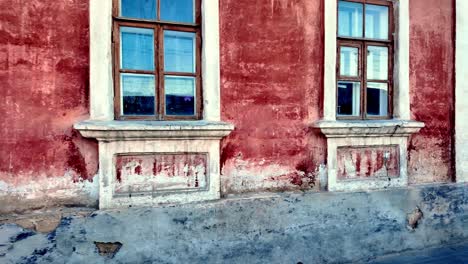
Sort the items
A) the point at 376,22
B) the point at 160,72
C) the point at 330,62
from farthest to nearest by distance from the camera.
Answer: the point at 376,22 < the point at 330,62 < the point at 160,72

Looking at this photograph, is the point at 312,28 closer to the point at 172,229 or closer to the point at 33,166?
the point at 172,229

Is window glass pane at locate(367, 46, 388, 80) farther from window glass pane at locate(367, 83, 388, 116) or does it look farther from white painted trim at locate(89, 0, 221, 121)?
white painted trim at locate(89, 0, 221, 121)

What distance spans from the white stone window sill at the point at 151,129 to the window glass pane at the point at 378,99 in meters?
1.93

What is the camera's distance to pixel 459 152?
15.4 feet

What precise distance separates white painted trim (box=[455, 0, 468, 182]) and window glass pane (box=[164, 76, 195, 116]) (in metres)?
3.48

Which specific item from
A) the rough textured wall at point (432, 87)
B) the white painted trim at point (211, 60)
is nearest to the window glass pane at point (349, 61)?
the rough textured wall at point (432, 87)

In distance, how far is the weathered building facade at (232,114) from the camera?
10.1ft

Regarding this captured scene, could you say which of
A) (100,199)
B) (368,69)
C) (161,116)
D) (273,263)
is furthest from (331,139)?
(100,199)

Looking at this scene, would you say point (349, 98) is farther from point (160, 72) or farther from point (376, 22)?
point (160, 72)

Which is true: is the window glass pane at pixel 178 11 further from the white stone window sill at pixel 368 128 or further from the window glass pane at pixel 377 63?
the window glass pane at pixel 377 63

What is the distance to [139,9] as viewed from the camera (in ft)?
11.3

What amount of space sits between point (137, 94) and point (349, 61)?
8.21ft

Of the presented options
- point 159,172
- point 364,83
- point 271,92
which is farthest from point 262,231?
point 364,83

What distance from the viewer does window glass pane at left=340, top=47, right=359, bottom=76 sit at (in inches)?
167
